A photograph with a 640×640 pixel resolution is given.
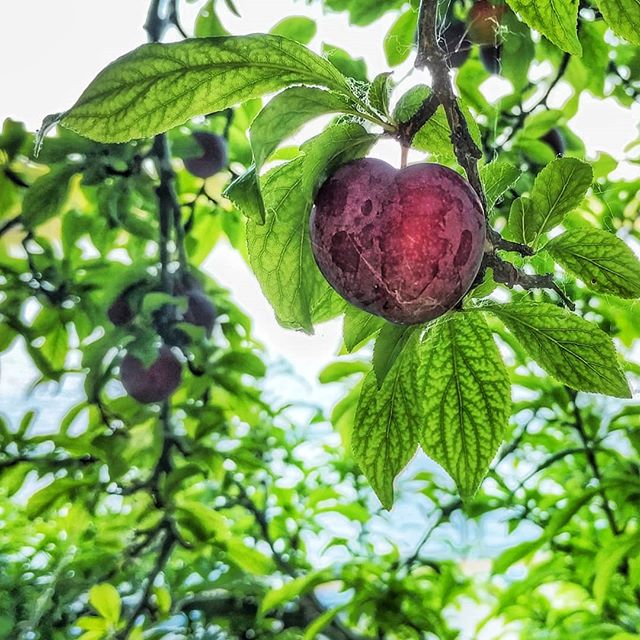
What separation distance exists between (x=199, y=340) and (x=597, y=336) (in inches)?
24.5

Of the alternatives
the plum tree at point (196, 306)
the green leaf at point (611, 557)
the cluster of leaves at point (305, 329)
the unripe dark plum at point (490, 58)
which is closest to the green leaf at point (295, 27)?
the cluster of leaves at point (305, 329)

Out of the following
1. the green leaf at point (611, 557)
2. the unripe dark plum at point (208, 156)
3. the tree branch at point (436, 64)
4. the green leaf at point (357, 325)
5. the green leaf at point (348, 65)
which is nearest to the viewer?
the tree branch at point (436, 64)

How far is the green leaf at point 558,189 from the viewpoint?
348 mm

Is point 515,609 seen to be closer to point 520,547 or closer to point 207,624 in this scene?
point 520,547

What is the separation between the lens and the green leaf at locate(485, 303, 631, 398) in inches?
13.4

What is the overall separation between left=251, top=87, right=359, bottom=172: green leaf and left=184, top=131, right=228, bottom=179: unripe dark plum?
60cm

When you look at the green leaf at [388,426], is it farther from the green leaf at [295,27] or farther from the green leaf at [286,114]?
the green leaf at [295,27]

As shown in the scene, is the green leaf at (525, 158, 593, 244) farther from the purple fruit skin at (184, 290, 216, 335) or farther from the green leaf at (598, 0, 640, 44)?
the purple fruit skin at (184, 290, 216, 335)

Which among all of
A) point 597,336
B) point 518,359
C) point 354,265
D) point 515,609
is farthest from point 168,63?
point 515,609

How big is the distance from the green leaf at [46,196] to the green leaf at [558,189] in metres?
0.60

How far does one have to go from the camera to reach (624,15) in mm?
277

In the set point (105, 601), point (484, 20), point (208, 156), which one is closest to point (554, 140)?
point (484, 20)

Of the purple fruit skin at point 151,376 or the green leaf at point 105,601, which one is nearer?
the purple fruit skin at point 151,376

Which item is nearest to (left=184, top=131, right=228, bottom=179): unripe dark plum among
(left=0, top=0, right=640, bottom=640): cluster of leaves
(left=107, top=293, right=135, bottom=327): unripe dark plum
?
(left=0, top=0, right=640, bottom=640): cluster of leaves
